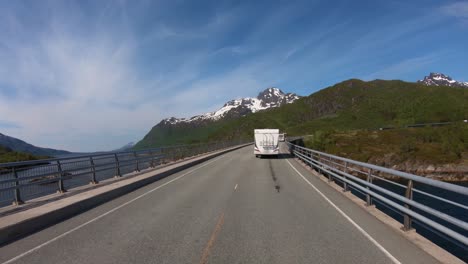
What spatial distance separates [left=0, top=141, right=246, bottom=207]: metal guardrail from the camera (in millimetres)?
9812

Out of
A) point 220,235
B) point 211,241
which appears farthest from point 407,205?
point 211,241

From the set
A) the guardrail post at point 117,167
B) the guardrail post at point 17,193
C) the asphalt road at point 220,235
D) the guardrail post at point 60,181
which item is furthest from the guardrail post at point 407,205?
the guardrail post at point 117,167

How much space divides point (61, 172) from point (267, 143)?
2513 cm

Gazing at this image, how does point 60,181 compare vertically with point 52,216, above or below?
above

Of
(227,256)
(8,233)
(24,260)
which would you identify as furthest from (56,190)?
Answer: (227,256)

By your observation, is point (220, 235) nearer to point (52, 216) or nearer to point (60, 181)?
point (52, 216)

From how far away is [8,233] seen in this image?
24.3 ft

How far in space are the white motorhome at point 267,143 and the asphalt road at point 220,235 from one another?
907 inches

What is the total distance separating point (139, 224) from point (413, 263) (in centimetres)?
599

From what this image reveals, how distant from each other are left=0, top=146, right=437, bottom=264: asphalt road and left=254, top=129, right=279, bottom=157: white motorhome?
23047 mm

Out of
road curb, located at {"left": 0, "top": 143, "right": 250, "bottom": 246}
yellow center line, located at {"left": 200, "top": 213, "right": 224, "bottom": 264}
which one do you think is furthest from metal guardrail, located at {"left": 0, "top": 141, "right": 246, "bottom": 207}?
yellow center line, located at {"left": 200, "top": 213, "right": 224, "bottom": 264}

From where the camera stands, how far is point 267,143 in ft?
115

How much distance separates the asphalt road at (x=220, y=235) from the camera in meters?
5.87

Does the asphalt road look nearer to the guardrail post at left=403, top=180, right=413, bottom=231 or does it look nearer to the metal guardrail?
the guardrail post at left=403, top=180, right=413, bottom=231
